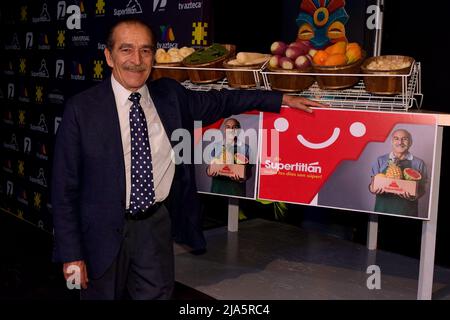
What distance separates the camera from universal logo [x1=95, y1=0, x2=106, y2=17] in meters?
5.12

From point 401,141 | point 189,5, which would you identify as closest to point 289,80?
point 401,141

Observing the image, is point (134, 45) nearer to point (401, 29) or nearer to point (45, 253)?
point (401, 29)

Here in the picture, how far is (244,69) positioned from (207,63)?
271 millimetres

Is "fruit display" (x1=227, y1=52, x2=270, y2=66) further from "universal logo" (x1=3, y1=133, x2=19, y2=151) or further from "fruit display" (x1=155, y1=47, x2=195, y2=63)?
"universal logo" (x1=3, y1=133, x2=19, y2=151)

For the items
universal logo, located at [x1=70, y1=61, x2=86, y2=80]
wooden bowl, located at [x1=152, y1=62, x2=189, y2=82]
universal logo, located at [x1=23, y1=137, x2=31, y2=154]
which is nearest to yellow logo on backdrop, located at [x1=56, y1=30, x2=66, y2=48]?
universal logo, located at [x1=70, y1=61, x2=86, y2=80]

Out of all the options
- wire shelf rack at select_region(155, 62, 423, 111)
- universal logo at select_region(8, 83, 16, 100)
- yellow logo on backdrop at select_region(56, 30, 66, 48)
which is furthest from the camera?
universal logo at select_region(8, 83, 16, 100)

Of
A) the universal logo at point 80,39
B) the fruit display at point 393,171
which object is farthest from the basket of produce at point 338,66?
the universal logo at point 80,39

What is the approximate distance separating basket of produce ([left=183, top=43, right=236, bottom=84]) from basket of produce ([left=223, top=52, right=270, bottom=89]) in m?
0.08

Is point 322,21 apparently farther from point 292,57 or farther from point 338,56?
point 338,56

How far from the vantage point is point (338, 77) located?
10.1 ft

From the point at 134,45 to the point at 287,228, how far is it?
3059 millimetres

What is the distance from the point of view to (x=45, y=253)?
4.97 metres
